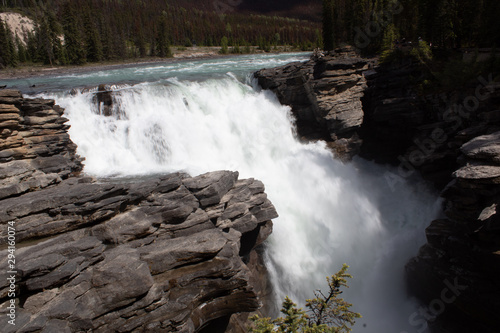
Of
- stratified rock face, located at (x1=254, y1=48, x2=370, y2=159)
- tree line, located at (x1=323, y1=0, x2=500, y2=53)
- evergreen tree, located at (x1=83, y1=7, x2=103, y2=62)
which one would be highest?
evergreen tree, located at (x1=83, y1=7, x2=103, y2=62)

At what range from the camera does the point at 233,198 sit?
46.5 feet

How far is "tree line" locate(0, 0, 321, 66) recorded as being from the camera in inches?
2544

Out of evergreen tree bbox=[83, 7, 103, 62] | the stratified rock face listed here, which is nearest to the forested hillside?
evergreen tree bbox=[83, 7, 103, 62]

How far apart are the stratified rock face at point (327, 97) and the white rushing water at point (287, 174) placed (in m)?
1.66

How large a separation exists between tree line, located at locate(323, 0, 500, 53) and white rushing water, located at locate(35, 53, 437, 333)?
13.5 metres

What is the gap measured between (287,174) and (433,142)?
10.5m

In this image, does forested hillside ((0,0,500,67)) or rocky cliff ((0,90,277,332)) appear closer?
rocky cliff ((0,90,277,332))

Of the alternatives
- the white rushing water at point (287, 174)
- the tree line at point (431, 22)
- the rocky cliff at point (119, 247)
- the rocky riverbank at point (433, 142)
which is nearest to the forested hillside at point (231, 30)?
the tree line at point (431, 22)

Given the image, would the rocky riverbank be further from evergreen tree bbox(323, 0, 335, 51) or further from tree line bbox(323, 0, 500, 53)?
evergreen tree bbox(323, 0, 335, 51)

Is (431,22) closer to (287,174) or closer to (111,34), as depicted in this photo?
(287,174)

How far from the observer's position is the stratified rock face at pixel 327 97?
80.0 feet

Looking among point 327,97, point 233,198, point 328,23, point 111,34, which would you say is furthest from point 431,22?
point 111,34

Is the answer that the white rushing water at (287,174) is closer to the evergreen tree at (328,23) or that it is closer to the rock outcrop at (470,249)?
the rock outcrop at (470,249)

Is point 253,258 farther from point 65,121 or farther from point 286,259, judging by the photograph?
point 65,121
